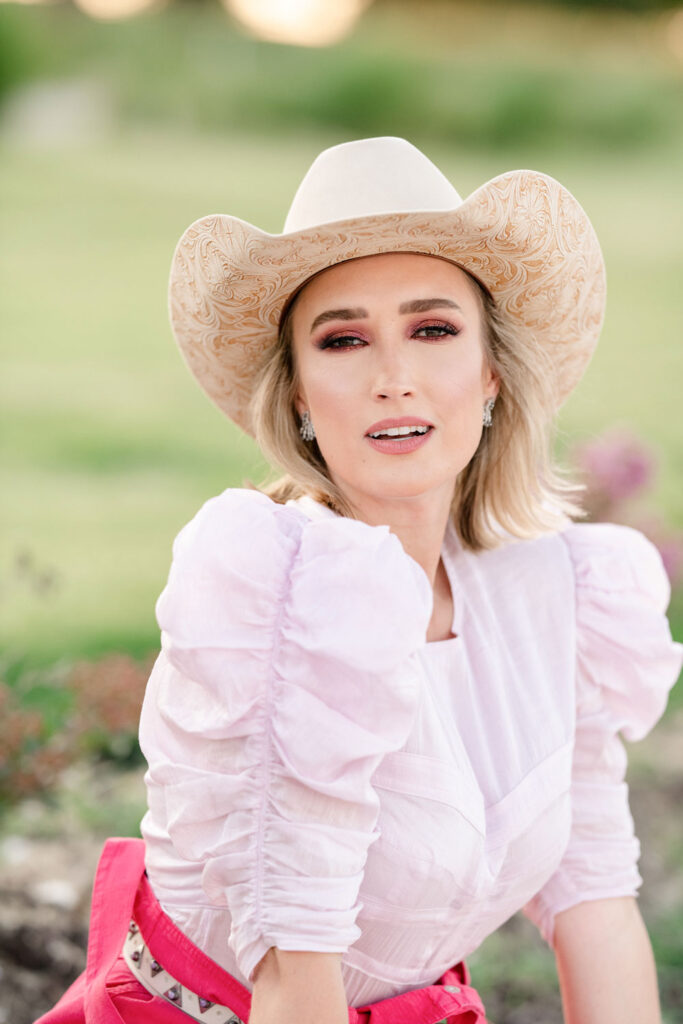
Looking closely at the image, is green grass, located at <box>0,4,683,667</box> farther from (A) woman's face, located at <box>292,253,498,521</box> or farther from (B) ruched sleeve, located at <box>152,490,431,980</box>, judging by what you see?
(B) ruched sleeve, located at <box>152,490,431,980</box>

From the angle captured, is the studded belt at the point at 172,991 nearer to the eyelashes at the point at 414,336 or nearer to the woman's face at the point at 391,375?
the woman's face at the point at 391,375

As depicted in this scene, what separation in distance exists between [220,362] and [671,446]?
9.38 ft

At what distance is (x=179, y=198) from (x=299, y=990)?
11.2ft

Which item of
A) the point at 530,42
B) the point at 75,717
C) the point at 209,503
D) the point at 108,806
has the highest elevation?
the point at 530,42

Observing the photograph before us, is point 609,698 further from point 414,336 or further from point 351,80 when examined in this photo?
point 351,80

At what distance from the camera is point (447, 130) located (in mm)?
4500

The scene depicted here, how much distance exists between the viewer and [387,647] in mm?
1270

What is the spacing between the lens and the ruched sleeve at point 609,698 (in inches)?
70.3

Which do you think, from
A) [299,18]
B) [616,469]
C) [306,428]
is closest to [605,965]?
[306,428]

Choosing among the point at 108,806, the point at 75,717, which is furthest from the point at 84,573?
the point at 108,806

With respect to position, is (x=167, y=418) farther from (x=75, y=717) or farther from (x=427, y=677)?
(x=427, y=677)

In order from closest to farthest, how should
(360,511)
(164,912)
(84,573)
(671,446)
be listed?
(164,912)
(360,511)
(84,573)
(671,446)

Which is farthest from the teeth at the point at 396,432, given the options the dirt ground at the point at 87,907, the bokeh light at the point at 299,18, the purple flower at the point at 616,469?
the bokeh light at the point at 299,18

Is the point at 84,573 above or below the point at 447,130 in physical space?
below
